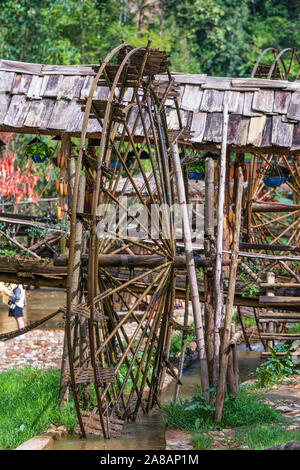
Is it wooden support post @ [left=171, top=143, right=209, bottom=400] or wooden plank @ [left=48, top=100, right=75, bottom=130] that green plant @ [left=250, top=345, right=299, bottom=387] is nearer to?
wooden support post @ [left=171, top=143, right=209, bottom=400]

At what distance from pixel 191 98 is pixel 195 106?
0.21 metres

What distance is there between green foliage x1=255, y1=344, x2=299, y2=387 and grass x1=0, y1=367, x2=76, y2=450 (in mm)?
3001

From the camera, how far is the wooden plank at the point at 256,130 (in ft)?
31.1

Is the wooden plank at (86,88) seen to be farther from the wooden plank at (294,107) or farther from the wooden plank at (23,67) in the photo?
the wooden plank at (294,107)

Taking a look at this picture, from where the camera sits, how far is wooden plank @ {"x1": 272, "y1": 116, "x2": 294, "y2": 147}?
938cm

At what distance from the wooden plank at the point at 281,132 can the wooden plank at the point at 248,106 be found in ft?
1.11

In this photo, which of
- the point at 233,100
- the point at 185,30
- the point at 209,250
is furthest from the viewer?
the point at 185,30

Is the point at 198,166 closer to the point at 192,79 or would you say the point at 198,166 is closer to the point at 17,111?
the point at 192,79

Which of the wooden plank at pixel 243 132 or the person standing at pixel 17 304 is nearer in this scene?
the wooden plank at pixel 243 132

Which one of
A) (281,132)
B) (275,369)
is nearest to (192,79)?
(281,132)

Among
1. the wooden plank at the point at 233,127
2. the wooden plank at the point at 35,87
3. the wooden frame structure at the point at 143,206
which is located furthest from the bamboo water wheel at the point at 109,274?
the wooden plank at the point at 35,87

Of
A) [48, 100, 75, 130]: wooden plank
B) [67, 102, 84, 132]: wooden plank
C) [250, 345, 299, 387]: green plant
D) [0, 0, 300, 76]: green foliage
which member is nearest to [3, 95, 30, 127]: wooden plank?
[48, 100, 75, 130]: wooden plank

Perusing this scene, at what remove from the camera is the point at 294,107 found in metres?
9.77
